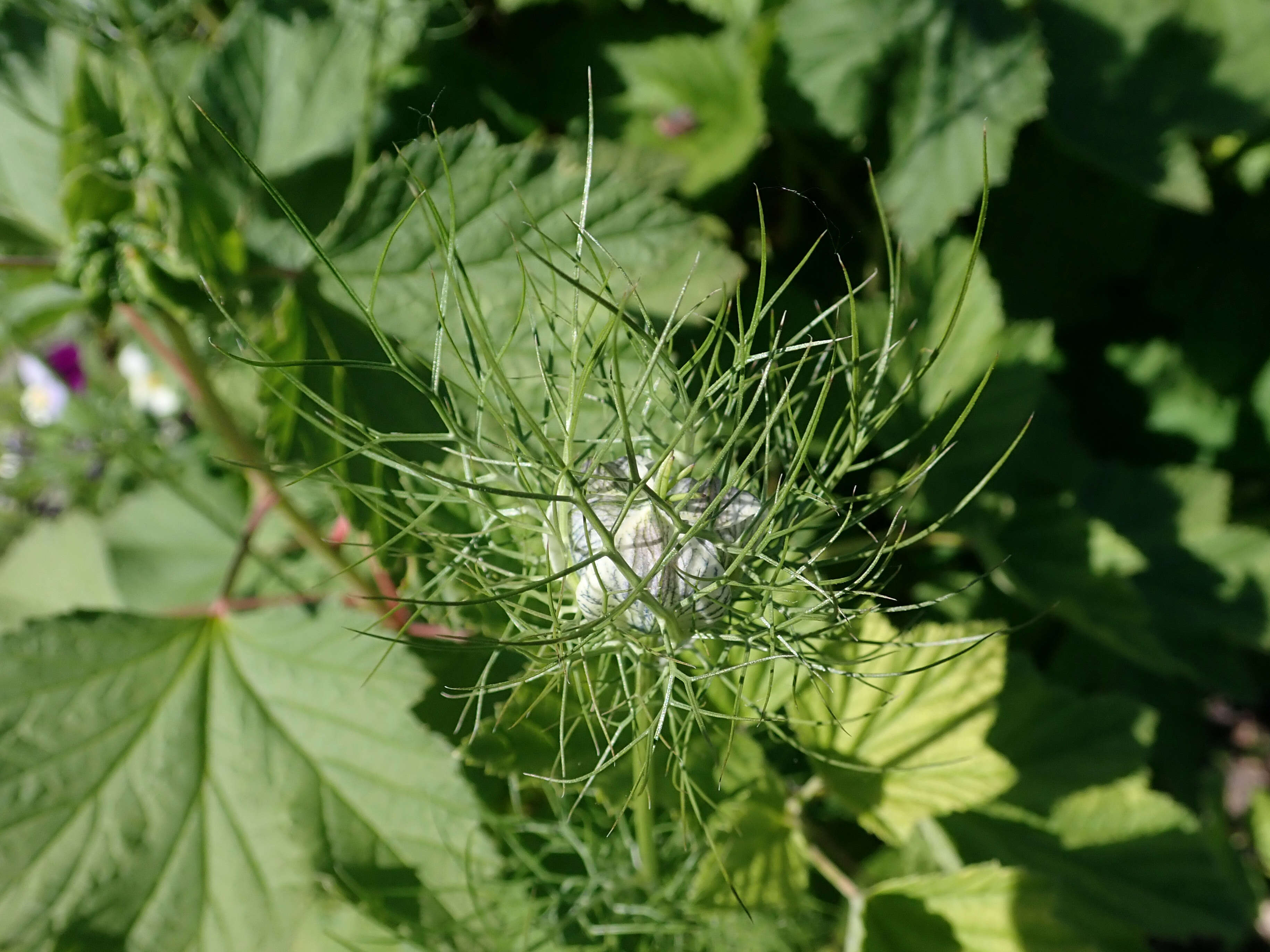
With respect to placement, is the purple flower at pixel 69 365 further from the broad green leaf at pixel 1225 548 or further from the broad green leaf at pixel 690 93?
the broad green leaf at pixel 1225 548

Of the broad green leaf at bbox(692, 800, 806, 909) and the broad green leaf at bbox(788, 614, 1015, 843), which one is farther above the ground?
the broad green leaf at bbox(788, 614, 1015, 843)

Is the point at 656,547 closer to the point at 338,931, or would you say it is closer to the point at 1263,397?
the point at 338,931

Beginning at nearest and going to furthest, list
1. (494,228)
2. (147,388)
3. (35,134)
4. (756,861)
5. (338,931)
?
(756,861) → (494,228) → (338,931) → (35,134) → (147,388)

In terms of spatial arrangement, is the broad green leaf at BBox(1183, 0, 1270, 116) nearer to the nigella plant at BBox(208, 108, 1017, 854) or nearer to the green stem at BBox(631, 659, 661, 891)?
the nigella plant at BBox(208, 108, 1017, 854)

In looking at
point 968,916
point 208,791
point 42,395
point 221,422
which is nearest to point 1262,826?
point 968,916

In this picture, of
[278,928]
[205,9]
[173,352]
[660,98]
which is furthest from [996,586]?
[205,9]

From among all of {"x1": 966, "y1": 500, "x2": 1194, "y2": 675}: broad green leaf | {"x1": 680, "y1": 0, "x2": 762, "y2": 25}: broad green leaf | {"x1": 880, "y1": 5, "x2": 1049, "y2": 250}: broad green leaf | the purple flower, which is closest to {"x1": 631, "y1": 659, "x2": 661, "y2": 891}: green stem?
{"x1": 966, "y1": 500, "x2": 1194, "y2": 675}: broad green leaf
